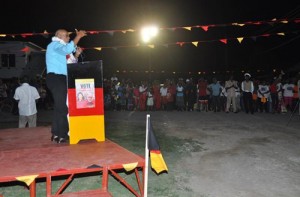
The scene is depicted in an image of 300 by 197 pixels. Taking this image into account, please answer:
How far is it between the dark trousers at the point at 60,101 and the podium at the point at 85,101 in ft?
0.97

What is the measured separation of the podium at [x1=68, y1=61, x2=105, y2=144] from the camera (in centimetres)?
504

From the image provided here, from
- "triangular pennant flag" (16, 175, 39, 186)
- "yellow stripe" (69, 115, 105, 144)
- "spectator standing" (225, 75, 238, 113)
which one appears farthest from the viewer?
"spectator standing" (225, 75, 238, 113)

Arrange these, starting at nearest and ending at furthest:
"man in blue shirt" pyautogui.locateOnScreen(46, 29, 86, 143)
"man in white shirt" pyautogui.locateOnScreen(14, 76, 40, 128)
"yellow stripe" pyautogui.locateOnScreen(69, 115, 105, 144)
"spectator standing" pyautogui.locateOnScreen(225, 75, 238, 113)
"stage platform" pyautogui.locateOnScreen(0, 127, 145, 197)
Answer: "stage platform" pyautogui.locateOnScreen(0, 127, 145, 197) < "yellow stripe" pyautogui.locateOnScreen(69, 115, 105, 144) < "man in blue shirt" pyautogui.locateOnScreen(46, 29, 86, 143) < "man in white shirt" pyautogui.locateOnScreen(14, 76, 40, 128) < "spectator standing" pyautogui.locateOnScreen(225, 75, 238, 113)

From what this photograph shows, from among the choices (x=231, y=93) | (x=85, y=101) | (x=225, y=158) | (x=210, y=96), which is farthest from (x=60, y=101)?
(x=210, y=96)

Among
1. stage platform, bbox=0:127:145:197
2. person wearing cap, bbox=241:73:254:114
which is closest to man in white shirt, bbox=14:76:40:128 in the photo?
stage platform, bbox=0:127:145:197

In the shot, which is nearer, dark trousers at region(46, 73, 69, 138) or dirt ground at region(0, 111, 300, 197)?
dirt ground at region(0, 111, 300, 197)

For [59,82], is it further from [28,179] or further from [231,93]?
[231,93]

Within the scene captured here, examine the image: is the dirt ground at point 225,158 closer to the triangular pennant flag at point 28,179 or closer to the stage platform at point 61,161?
the stage platform at point 61,161

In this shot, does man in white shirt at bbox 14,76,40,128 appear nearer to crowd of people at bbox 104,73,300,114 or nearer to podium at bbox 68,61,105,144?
podium at bbox 68,61,105,144

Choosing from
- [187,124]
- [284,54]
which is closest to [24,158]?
[187,124]

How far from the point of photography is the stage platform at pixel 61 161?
11.3ft

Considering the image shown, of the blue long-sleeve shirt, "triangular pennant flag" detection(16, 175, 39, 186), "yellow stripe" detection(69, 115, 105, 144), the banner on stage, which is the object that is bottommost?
"triangular pennant flag" detection(16, 175, 39, 186)

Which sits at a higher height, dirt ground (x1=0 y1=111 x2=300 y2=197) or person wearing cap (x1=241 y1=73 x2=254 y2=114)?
person wearing cap (x1=241 y1=73 x2=254 y2=114)

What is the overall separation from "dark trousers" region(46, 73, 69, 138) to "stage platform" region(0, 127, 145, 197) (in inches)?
11.7
